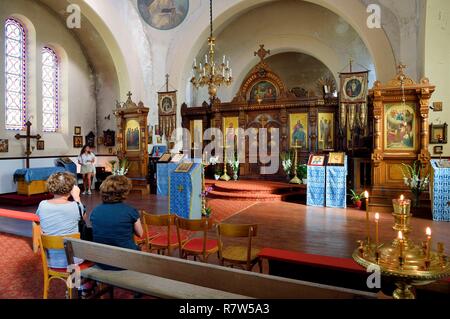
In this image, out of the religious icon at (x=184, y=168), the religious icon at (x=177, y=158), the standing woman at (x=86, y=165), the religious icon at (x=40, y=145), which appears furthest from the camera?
the religious icon at (x=40, y=145)

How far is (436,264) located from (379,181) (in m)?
6.64

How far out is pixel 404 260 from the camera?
2172 millimetres

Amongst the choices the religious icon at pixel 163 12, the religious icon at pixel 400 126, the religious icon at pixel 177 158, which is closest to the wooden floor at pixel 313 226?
the religious icon at pixel 177 158

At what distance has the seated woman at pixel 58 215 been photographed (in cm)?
302

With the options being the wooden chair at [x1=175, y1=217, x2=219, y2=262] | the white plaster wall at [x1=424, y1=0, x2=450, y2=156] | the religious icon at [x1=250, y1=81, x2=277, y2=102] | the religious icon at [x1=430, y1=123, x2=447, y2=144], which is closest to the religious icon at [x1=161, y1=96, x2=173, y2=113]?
the religious icon at [x1=250, y1=81, x2=277, y2=102]

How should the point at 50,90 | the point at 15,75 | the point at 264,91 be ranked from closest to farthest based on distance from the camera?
the point at 15,75, the point at 50,90, the point at 264,91

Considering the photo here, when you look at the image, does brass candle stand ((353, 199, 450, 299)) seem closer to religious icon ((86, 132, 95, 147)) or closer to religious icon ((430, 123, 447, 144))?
religious icon ((430, 123, 447, 144))

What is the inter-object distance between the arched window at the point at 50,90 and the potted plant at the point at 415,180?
12454 millimetres

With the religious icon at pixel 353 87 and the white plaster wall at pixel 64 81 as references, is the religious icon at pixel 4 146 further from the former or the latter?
the religious icon at pixel 353 87

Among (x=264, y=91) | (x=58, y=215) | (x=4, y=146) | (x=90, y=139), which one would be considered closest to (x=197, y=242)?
(x=58, y=215)

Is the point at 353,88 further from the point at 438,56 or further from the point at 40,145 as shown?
the point at 40,145

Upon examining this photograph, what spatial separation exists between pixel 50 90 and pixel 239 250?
11960 mm

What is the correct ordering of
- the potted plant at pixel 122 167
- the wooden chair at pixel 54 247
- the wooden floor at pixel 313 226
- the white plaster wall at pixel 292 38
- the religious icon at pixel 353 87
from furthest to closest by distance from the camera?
the white plaster wall at pixel 292 38 → the potted plant at pixel 122 167 → the religious icon at pixel 353 87 → the wooden floor at pixel 313 226 → the wooden chair at pixel 54 247
